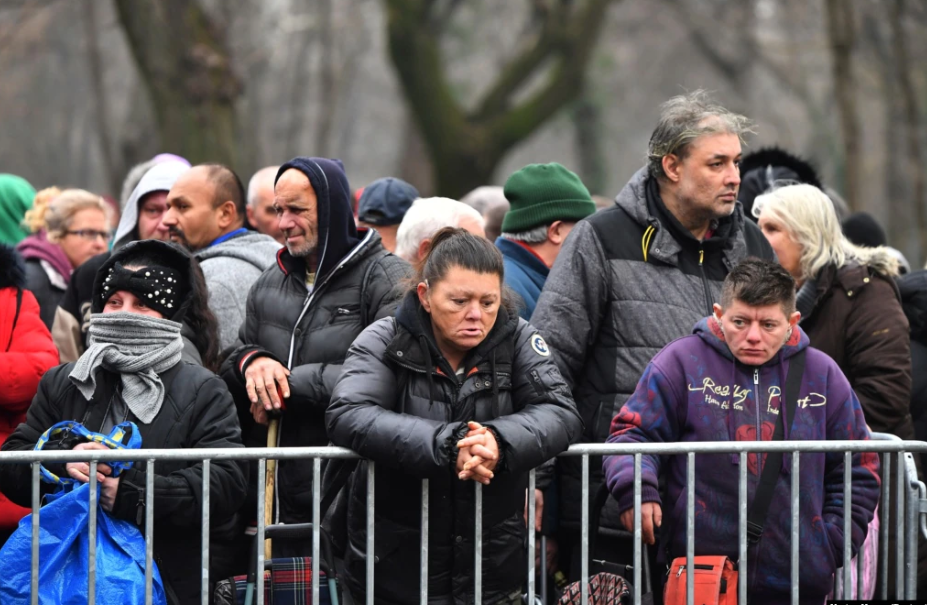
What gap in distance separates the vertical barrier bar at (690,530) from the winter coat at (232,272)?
214cm

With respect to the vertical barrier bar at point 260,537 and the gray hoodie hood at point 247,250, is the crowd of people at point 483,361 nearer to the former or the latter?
the gray hoodie hood at point 247,250

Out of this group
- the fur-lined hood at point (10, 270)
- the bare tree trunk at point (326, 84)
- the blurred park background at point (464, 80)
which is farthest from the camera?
the bare tree trunk at point (326, 84)

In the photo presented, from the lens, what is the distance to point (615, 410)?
4.79 metres

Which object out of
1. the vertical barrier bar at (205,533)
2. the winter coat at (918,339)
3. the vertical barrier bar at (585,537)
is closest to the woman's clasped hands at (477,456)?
the vertical barrier bar at (585,537)

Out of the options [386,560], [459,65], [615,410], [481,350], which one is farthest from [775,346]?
[459,65]

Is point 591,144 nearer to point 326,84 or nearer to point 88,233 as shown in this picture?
point 326,84

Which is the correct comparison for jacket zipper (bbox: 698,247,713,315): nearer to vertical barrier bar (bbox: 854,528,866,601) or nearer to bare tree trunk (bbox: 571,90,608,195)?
vertical barrier bar (bbox: 854,528,866,601)

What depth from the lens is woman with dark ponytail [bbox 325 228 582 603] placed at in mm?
4035

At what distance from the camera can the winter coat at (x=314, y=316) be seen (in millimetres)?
4625

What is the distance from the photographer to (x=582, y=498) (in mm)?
4184

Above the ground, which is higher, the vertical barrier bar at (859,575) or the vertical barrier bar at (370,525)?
the vertical barrier bar at (370,525)

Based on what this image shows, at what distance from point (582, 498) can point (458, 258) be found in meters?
0.94

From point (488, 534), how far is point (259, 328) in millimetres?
1389

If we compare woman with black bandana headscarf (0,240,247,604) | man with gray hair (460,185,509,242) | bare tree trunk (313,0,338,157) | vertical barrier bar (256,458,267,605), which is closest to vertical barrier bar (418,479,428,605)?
vertical barrier bar (256,458,267,605)
